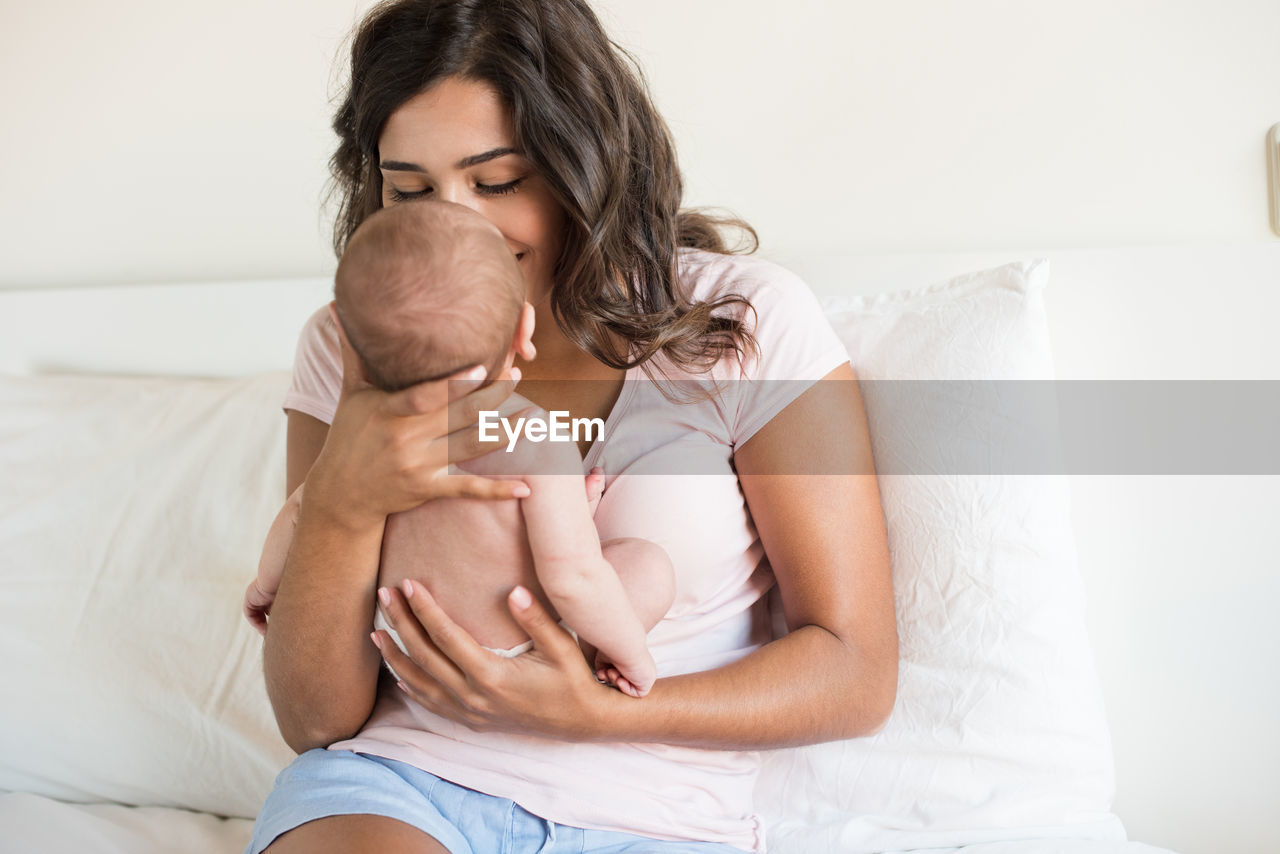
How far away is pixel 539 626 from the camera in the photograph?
0.88 m

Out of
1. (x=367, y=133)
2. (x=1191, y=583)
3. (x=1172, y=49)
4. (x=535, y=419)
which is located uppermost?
(x=1172, y=49)

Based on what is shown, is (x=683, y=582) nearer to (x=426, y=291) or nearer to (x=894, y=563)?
(x=894, y=563)

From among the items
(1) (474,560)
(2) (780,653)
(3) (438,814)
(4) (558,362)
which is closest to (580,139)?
(4) (558,362)

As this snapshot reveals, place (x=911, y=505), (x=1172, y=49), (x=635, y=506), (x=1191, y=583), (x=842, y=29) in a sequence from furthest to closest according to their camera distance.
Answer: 1. (x=842, y=29)
2. (x=1172, y=49)
3. (x=1191, y=583)
4. (x=911, y=505)
5. (x=635, y=506)

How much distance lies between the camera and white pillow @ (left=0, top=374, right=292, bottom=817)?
137cm

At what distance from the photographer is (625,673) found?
92 centimetres

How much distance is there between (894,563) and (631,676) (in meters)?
0.44

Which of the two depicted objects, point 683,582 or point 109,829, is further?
point 109,829

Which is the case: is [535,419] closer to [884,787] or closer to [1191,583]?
[884,787]

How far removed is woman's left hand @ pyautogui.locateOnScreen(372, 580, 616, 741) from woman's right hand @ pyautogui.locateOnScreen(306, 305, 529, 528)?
91 mm

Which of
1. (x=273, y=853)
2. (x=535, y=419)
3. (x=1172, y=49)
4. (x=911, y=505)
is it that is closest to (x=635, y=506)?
(x=535, y=419)

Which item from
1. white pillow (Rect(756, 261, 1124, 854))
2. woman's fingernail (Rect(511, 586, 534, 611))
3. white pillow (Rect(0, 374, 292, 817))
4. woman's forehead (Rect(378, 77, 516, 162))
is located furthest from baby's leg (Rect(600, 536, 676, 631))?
white pillow (Rect(0, 374, 292, 817))

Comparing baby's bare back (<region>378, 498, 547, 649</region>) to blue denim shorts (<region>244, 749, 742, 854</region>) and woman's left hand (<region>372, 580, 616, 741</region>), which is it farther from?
blue denim shorts (<region>244, 749, 742, 854</region>)

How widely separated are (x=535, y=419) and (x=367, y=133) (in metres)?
0.45
